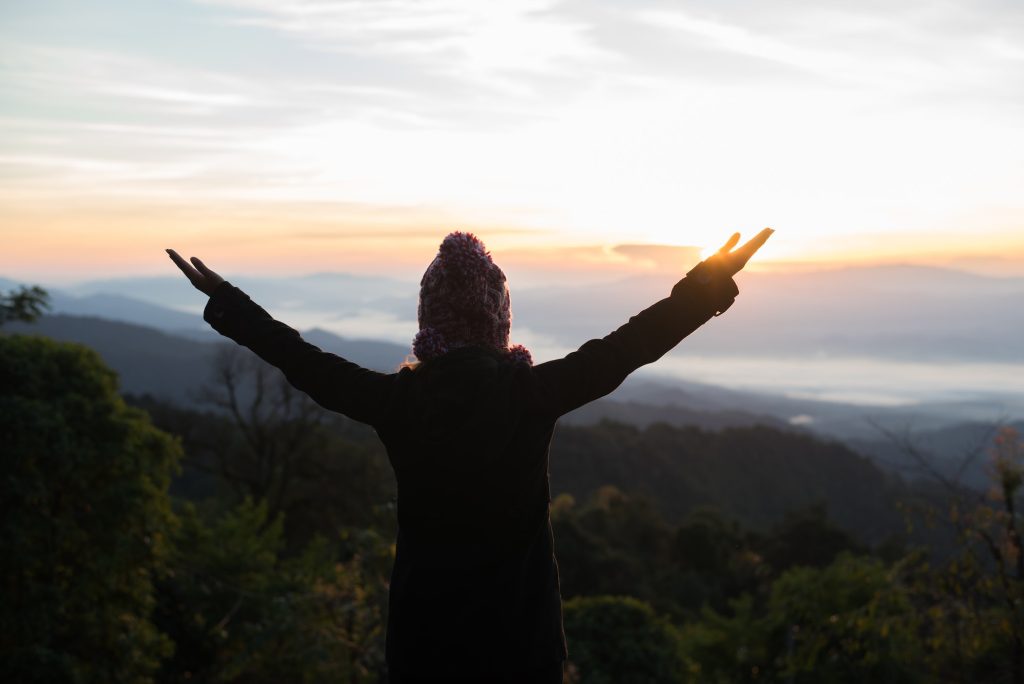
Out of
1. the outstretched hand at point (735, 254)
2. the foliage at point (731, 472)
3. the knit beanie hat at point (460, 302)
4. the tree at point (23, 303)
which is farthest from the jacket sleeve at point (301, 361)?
the foliage at point (731, 472)

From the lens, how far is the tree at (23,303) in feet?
32.3

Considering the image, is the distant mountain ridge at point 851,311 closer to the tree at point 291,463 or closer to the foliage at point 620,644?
the tree at point 291,463

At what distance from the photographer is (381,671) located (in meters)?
10.5

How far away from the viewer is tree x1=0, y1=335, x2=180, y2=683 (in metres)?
8.77

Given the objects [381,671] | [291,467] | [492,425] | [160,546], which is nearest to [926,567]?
[381,671]

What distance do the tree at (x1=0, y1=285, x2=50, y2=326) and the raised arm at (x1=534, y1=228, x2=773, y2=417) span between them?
32.6 feet

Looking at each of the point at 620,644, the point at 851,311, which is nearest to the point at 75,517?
the point at 620,644

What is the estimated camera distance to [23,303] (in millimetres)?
9891

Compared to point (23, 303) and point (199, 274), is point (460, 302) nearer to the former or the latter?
point (199, 274)

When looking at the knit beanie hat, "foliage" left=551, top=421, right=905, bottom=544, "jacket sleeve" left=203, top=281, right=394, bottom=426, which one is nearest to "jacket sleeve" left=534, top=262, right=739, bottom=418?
the knit beanie hat

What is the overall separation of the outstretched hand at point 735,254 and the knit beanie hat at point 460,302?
535 mm

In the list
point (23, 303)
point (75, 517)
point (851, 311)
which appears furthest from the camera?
point (851, 311)

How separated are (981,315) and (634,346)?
8711 centimetres

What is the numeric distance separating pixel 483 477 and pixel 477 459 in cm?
4
